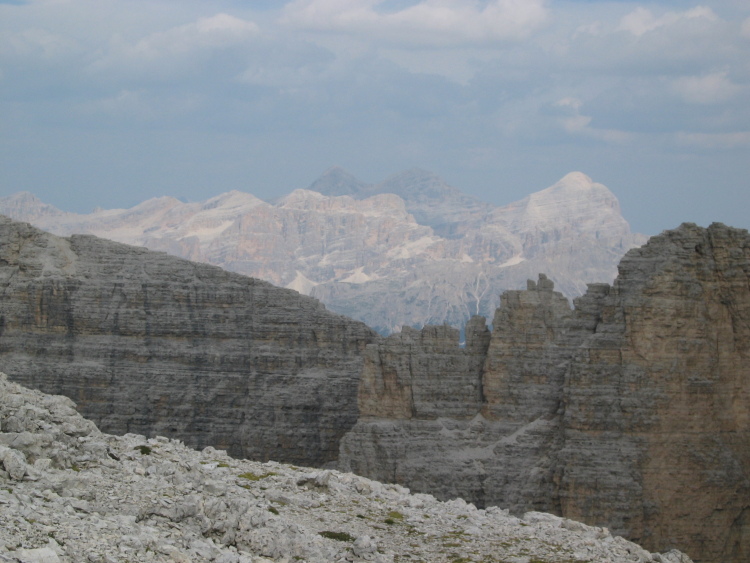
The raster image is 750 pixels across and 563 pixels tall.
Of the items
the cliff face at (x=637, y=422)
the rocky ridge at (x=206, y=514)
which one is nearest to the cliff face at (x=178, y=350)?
the cliff face at (x=637, y=422)

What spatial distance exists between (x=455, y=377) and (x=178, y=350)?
1832 cm

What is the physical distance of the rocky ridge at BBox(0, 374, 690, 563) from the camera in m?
37.8

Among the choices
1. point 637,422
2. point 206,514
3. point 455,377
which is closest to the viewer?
point 206,514

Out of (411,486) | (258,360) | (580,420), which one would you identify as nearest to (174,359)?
(258,360)

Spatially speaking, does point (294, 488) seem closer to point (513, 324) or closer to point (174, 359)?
point (513, 324)

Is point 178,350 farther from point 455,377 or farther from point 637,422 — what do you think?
point 637,422

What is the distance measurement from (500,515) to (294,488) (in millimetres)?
7038

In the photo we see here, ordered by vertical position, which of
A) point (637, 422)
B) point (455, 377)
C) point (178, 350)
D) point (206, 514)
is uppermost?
point (178, 350)

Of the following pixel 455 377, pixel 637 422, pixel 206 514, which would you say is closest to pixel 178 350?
pixel 455 377

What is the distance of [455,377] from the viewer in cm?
8119

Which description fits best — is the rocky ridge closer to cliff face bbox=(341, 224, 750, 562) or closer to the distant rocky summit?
the distant rocky summit

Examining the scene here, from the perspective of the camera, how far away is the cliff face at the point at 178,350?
90250mm

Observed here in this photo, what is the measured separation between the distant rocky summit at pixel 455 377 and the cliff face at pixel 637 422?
86 mm

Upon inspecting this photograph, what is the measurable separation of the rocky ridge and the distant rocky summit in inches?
161
